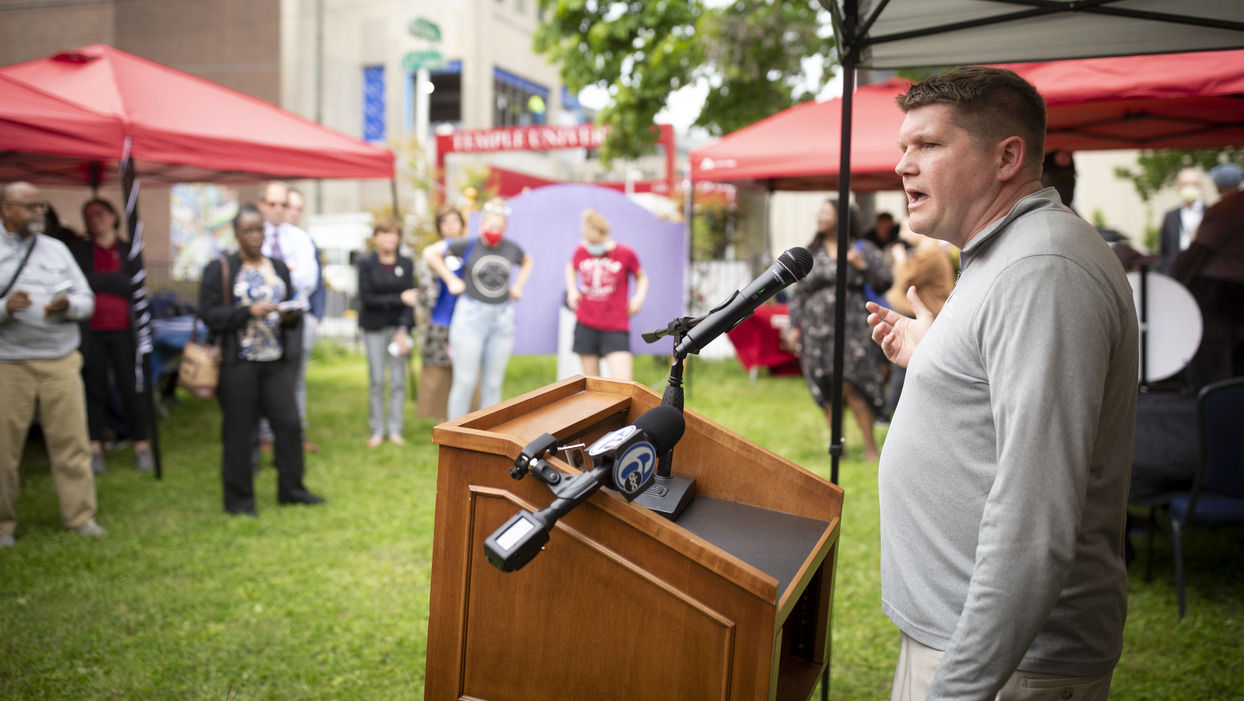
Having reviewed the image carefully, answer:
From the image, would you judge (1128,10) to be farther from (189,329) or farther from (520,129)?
(520,129)

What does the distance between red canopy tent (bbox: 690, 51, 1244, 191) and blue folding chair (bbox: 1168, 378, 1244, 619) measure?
1603mm

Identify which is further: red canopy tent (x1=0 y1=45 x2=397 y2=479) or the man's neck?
red canopy tent (x1=0 y1=45 x2=397 y2=479)

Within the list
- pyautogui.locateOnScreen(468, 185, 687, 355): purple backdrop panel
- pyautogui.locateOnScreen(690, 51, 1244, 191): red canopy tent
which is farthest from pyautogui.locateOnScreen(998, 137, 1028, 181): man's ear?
pyautogui.locateOnScreen(468, 185, 687, 355): purple backdrop panel

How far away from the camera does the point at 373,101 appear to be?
80.4ft

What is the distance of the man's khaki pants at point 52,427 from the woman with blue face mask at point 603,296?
12.3 ft

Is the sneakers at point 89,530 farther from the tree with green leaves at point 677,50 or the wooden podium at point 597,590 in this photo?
the tree with green leaves at point 677,50

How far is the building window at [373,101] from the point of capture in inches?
959

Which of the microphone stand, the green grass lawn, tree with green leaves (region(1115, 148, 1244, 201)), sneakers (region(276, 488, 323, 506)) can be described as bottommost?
the green grass lawn

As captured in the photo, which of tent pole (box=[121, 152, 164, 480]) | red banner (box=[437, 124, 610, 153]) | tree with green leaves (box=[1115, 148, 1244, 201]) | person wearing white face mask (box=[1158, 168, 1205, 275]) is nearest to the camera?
tent pole (box=[121, 152, 164, 480])

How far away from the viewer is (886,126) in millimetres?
7348

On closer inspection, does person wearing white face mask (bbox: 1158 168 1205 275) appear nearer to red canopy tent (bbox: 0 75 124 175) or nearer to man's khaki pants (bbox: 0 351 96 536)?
red canopy tent (bbox: 0 75 124 175)

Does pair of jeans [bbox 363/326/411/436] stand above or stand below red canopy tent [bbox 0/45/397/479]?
below

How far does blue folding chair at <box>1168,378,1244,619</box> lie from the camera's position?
12.5ft

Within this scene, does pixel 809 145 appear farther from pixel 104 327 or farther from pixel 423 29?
pixel 423 29
